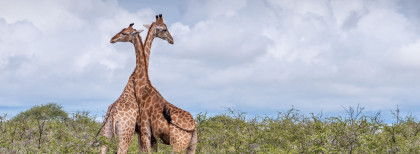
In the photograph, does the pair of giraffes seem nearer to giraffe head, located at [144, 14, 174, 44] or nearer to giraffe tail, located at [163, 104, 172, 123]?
giraffe tail, located at [163, 104, 172, 123]

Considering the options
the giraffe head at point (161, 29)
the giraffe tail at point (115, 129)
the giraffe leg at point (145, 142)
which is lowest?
the giraffe leg at point (145, 142)

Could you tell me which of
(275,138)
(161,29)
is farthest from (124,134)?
(275,138)

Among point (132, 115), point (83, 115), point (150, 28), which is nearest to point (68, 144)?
point (132, 115)

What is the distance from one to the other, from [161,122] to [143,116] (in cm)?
38

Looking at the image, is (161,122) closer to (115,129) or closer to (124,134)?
(124,134)

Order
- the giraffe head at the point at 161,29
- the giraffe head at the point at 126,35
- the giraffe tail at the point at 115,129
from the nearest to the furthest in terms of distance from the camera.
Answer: the giraffe tail at the point at 115,129, the giraffe head at the point at 126,35, the giraffe head at the point at 161,29

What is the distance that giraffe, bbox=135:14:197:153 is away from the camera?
29.4 ft

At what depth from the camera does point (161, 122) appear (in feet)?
29.4

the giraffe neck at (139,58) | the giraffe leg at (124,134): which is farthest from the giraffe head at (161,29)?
the giraffe leg at (124,134)

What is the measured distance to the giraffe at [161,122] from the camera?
353 inches

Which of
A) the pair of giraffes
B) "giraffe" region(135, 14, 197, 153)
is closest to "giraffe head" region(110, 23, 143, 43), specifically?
the pair of giraffes

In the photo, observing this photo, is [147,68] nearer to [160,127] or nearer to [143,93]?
[143,93]

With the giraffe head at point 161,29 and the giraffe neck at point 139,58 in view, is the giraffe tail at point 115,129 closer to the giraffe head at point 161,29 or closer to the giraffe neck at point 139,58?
the giraffe neck at point 139,58

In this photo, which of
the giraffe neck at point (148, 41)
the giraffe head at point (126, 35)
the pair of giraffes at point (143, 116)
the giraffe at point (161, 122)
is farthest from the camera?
the giraffe neck at point (148, 41)
